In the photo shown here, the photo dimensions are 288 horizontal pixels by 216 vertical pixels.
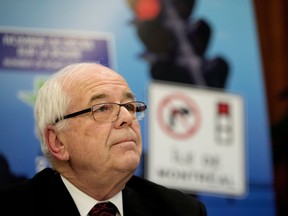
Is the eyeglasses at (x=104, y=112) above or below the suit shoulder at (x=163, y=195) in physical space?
above

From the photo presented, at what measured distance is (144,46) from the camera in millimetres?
2895

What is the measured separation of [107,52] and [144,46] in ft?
0.78

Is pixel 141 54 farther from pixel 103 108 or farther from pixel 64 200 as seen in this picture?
pixel 64 200

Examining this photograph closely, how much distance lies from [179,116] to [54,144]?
121cm

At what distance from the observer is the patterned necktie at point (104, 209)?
1800 millimetres

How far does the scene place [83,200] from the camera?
1.83 metres

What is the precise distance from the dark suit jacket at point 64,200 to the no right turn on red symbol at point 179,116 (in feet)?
2.88

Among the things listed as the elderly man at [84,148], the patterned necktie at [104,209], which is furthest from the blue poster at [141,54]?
the patterned necktie at [104,209]

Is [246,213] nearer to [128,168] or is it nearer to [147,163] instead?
[147,163]

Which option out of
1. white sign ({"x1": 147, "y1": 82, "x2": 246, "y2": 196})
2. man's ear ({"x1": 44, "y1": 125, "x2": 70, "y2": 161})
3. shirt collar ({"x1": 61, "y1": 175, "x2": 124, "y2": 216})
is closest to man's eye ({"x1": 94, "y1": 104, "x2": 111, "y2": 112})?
man's ear ({"x1": 44, "y1": 125, "x2": 70, "y2": 161})

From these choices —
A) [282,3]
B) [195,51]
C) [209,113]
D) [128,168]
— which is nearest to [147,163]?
[209,113]

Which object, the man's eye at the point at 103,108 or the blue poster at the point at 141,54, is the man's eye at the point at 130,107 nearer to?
the man's eye at the point at 103,108

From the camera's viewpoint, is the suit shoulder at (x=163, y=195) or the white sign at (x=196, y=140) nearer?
the suit shoulder at (x=163, y=195)

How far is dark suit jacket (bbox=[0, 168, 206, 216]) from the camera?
1.75m
